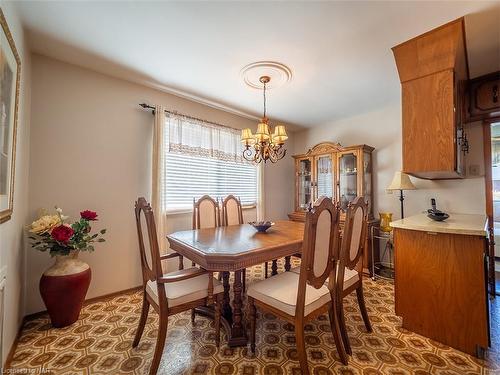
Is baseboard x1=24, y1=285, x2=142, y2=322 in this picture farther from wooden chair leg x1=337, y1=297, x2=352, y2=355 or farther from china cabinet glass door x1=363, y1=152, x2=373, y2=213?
china cabinet glass door x1=363, y1=152, x2=373, y2=213

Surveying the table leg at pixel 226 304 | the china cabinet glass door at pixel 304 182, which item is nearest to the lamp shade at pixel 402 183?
the china cabinet glass door at pixel 304 182

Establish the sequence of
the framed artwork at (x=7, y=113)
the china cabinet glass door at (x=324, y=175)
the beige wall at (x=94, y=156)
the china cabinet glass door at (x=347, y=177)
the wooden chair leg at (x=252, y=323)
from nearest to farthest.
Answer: the framed artwork at (x=7, y=113) → the wooden chair leg at (x=252, y=323) → the beige wall at (x=94, y=156) → the china cabinet glass door at (x=347, y=177) → the china cabinet glass door at (x=324, y=175)

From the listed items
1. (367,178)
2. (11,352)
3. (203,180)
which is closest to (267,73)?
(203,180)

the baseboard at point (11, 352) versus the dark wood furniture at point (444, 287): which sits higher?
the dark wood furniture at point (444, 287)

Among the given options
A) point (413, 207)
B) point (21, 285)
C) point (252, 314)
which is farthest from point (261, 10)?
point (413, 207)

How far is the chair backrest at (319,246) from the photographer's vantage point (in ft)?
4.36

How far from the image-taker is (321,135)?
4.30 m

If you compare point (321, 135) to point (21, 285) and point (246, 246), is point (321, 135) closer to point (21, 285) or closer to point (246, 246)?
point (246, 246)

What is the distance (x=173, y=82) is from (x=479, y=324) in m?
3.55

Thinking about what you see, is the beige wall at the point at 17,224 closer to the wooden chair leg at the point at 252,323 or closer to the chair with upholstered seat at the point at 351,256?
the wooden chair leg at the point at 252,323

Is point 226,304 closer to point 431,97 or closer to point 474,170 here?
point 431,97

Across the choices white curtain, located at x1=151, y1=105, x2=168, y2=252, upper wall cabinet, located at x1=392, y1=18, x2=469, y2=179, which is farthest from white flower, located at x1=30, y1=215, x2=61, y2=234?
upper wall cabinet, located at x1=392, y1=18, x2=469, y2=179

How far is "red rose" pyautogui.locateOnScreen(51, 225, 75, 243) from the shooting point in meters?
1.82

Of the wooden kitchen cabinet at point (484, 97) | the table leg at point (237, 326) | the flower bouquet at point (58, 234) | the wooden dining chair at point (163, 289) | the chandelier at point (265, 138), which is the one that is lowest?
the table leg at point (237, 326)
